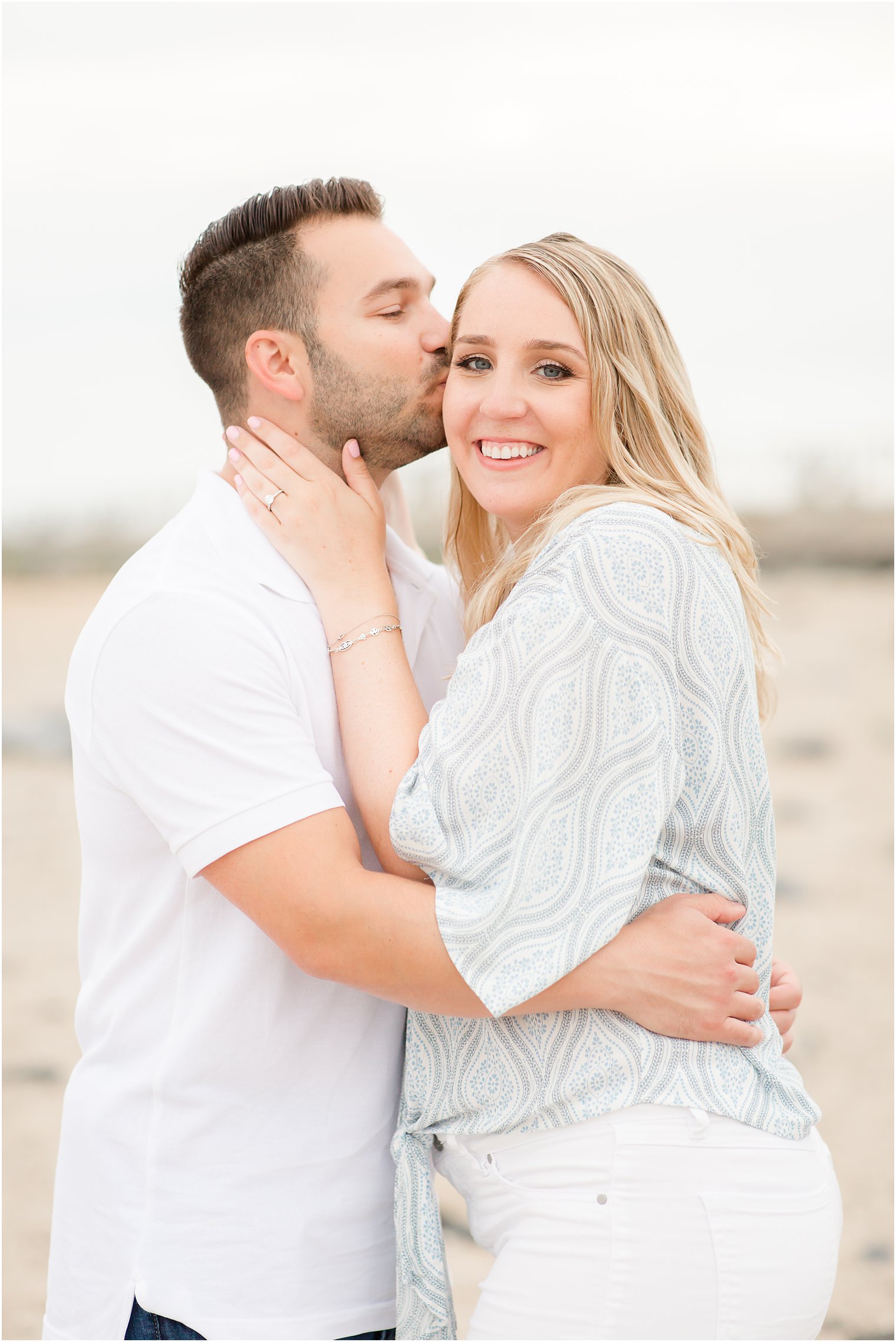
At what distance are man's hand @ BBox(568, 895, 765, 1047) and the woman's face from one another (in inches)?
28.9

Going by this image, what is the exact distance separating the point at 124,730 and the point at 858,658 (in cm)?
1353

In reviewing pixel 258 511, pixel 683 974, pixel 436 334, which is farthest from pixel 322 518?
pixel 683 974

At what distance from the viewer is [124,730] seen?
1.78 metres

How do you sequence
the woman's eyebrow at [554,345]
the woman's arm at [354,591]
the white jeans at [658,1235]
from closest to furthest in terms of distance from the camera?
the white jeans at [658,1235] < the woman's arm at [354,591] < the woman's eyebrow at [554,345]

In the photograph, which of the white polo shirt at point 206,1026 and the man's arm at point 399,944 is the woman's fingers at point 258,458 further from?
the man's arm at point 399,944

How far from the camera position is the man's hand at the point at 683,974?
5.69ft

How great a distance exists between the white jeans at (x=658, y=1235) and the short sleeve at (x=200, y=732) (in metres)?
0.61

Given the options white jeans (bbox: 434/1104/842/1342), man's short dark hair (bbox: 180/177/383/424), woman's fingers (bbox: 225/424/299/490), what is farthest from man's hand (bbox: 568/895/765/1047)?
man's short dark hair (bbox: 180/177/383/424)

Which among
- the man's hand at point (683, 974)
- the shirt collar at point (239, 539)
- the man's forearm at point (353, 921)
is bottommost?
the man's hand at point (683, 974)

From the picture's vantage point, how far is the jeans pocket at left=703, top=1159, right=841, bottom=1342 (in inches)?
66.4

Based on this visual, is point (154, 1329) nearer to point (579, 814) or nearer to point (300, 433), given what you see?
point (579, 814)

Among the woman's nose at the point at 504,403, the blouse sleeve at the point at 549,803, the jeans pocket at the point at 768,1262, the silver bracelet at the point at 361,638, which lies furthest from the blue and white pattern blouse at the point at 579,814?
the woman's nose at the point at 504,403

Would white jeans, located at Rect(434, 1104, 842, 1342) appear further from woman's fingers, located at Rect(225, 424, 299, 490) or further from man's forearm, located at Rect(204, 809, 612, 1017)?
woman's fingers, located at Rect(225, 424, 299, 490)

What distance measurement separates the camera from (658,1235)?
168cm
